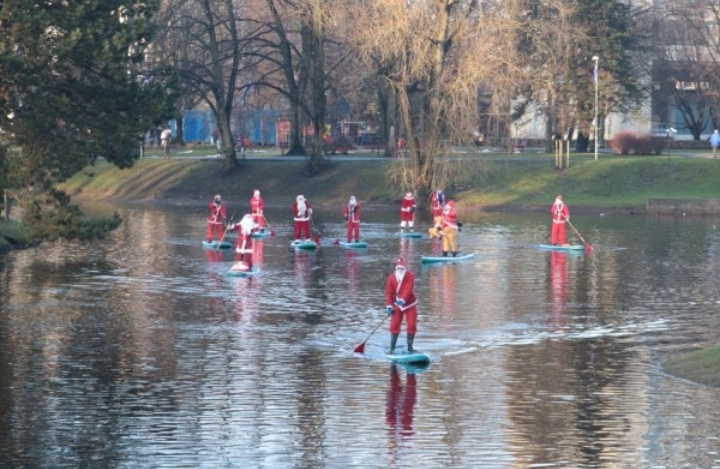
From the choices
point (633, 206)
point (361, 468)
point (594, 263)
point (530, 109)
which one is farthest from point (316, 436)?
point (530, 109)

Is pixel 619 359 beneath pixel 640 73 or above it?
beneath

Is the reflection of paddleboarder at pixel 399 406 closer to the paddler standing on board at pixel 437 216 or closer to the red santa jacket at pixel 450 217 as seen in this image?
the red santa jacket at pixel 450 217

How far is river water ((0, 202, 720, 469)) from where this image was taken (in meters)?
15.9

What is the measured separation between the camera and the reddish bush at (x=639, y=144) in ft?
240

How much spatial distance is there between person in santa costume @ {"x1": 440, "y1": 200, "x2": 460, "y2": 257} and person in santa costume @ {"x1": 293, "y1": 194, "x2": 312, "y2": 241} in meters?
5.35

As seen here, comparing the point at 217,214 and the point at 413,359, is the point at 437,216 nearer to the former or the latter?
the point at 217,214

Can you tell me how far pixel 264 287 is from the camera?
32062 millimetres

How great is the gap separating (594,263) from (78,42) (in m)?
15.5

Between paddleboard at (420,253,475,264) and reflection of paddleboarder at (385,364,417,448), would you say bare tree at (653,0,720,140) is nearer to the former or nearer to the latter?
paddleboard at (420,253,475,264)


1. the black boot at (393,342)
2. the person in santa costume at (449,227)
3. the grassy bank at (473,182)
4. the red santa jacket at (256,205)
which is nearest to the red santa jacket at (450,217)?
the person in santa costume at (449,227)

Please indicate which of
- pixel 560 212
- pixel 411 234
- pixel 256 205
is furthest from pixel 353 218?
pixel 560 212

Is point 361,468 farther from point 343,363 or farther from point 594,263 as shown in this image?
point 594,263

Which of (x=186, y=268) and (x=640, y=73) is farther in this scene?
(x=640, y=73)

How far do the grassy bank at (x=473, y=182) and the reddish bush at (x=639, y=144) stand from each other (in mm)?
2166
